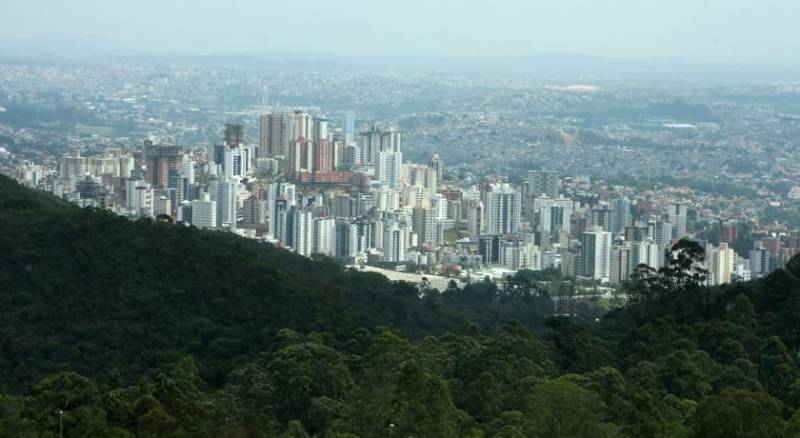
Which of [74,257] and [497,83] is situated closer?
[74,257]

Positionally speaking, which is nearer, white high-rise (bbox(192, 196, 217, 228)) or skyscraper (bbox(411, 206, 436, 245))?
skyscraper (bbox(411, 206, 436, 245))

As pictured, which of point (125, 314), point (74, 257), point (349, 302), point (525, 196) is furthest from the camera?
point (525, 196)

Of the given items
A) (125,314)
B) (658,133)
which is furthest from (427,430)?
(658,133)

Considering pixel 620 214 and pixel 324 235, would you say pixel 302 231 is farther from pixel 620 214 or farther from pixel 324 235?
pixel 620 214

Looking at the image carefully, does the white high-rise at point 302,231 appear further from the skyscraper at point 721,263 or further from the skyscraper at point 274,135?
the skyscraper at point 274,135

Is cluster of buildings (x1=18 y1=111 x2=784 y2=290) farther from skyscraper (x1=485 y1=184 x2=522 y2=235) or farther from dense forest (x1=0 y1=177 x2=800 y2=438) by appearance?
dense forest (x1=0 y1=177 x2=800 y2=438)

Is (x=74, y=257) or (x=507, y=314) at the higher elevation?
(x=74, y=257)

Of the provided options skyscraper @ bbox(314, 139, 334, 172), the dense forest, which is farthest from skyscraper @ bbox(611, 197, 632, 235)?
the dense forest

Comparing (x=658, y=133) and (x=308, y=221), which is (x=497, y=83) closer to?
(x=658, y=133)

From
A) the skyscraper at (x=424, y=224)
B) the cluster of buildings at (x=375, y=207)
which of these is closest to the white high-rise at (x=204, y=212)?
the cluster of buildings at (x=375, y=207)
